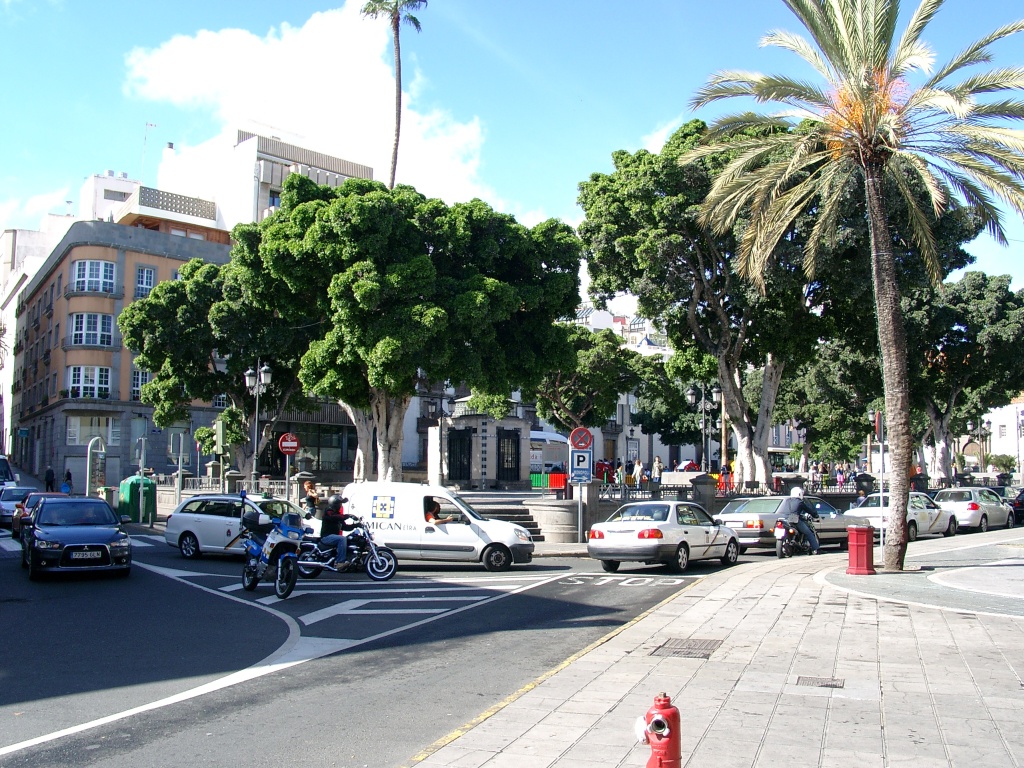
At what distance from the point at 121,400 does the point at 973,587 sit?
45196 mm

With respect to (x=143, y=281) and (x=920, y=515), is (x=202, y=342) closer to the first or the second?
(x=143, y=281)

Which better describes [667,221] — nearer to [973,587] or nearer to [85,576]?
[973,587]

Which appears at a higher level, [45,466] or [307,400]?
[307,400]

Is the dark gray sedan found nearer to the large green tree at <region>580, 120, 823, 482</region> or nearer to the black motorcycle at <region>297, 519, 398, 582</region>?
the black motorcycle at <region>297, 519, 398, 582</region>

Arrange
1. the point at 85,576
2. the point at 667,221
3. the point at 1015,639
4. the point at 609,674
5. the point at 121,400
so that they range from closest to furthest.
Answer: the point at 609,674
the point at 1015,639
the point at 85,576
the point at 667,221
the point at 121,400

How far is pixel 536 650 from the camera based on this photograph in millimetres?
9945

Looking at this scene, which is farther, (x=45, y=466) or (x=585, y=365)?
(x=45, y=466)

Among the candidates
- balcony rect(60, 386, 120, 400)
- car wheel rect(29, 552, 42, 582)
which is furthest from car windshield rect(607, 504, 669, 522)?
balcony rect(60, 386, 120, 400)

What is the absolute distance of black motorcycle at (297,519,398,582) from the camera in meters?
15.3

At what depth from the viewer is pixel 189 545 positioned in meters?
21.2

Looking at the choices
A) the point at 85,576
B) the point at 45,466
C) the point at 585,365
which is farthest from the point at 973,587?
the point at 45,466

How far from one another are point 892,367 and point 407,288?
49.8ft

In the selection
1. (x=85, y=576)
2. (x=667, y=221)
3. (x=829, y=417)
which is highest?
(x=667, y=221)

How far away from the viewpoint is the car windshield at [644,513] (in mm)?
18453
